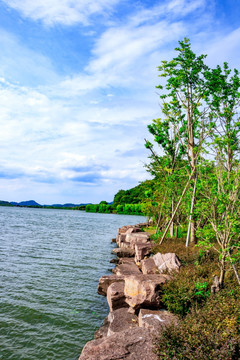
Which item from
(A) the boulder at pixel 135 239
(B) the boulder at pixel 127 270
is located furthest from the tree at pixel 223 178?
(A) the boulder at pixel 135 239

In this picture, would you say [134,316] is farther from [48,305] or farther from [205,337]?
[48,305]

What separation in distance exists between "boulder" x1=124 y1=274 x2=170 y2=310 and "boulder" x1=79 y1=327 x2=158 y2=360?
1.95 meters

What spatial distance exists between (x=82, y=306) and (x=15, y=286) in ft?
13.2

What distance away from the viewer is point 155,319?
24.0 ft

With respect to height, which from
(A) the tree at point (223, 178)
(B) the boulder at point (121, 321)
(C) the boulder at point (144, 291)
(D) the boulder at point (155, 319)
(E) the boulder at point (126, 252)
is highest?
(A) the tree at point (223, 178)

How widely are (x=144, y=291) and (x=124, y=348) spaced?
2879 millimetres

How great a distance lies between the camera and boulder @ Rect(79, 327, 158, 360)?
218 inches

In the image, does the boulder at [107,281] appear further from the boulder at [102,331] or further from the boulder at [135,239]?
the boulder at [135,239]

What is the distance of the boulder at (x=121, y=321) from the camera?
7918 mm

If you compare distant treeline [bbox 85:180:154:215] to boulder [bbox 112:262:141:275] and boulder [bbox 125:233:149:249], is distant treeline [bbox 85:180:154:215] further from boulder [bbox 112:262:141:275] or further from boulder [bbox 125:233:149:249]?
boulder [bbox 112:262:141:275]

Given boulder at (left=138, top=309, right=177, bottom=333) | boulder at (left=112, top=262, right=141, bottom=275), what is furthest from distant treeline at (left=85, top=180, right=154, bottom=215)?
boulder at (left=138, top=309, right=177, bottom=333)

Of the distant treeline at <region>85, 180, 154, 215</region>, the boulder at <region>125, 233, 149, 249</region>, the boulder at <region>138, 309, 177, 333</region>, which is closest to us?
the boulder at <region>138, 309, 177, 333</region>

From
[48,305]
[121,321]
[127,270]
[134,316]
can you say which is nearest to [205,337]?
[121,321]

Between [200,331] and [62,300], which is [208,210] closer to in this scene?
[200,331]
